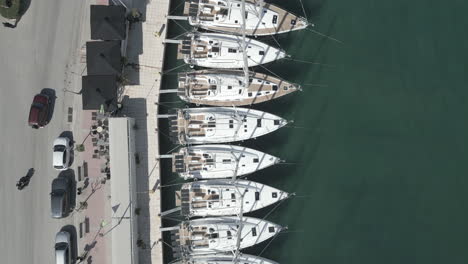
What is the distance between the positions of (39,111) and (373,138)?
24872 mm

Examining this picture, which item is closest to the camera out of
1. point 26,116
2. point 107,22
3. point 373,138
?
point 107,22

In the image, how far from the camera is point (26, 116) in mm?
30797

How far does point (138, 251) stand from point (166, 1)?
18.7m

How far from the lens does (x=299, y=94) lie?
31.6 metres

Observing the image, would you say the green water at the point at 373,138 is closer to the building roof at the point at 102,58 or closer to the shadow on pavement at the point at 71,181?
the building roof at the point at 102,58

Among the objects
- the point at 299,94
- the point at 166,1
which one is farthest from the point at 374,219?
the point at 166,1

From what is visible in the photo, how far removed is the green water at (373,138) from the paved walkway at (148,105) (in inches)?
38.1

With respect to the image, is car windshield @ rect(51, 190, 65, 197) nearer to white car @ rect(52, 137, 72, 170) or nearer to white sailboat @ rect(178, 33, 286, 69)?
white car @ rect(52, 137, 72, 170)

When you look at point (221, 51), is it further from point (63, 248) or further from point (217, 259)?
point (63, 248)

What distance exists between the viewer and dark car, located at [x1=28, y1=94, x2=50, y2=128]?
29906mm

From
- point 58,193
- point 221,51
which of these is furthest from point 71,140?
point 221,51

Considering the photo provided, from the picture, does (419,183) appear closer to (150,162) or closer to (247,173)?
(247,173)

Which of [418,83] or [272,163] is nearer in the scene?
[272,163]

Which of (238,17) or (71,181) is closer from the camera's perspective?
(238,17)
